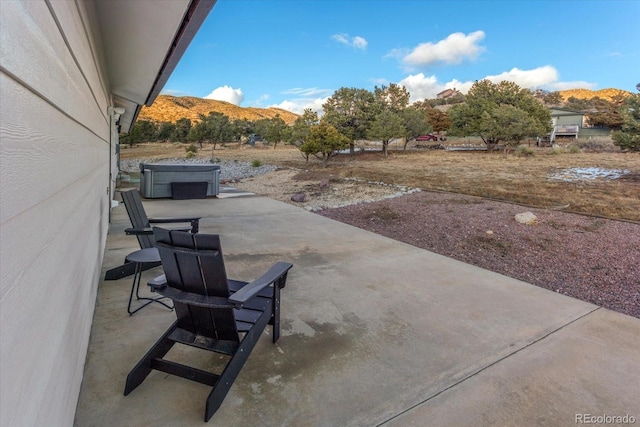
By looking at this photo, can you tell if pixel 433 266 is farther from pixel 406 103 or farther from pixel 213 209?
pixel 406 103

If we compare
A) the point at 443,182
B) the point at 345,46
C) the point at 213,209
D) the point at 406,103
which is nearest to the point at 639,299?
the point at 213,209

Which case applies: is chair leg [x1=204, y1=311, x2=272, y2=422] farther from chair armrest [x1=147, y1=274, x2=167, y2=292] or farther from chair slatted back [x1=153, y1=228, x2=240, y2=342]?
chair armrest [x1=147, y1=274, x2=167, y2=292]

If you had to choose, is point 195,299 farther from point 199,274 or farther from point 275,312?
point 275,312

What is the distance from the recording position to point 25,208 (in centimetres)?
88

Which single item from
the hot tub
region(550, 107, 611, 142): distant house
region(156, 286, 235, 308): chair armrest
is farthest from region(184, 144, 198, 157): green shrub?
region(550, 107, 611, 142): distant house

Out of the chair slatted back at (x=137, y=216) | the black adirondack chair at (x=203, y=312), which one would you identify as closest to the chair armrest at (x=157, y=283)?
the black adirondack chair at (x=203, y=312)

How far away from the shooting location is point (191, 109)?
71.8 metres

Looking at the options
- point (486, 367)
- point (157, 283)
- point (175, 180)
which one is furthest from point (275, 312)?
point (175, 180)

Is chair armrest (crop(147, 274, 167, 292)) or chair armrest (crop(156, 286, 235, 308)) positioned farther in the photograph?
chair armrest (crop(147, 274, 167, 292))

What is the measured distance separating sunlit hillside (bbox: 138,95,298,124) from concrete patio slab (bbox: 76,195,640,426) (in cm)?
5852

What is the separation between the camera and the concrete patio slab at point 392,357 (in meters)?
1.94

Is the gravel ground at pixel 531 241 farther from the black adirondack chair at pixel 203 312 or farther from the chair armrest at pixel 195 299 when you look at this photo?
the chair armrest at pixel 195 299

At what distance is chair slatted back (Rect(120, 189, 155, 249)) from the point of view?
12.9 feet

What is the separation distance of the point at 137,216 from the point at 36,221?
338 cm
